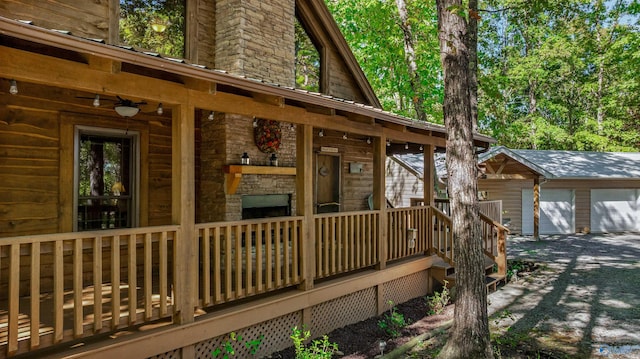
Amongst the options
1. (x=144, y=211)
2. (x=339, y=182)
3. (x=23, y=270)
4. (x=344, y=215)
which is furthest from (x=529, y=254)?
(x=23, y=270)

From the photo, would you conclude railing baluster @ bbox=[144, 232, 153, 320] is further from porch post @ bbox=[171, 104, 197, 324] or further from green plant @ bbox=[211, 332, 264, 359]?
green plant @ bbox=[211, 332, 264, 359]

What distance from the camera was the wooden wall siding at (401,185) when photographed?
2084 cm

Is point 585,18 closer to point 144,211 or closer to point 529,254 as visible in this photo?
point 529,254

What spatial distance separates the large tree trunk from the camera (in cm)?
525

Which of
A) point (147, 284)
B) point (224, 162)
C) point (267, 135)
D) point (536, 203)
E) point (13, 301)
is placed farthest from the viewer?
point (536, 203)

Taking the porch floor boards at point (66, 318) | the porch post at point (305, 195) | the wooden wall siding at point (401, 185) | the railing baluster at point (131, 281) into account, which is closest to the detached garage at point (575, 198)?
the wooden wall siding at point (401, 185)

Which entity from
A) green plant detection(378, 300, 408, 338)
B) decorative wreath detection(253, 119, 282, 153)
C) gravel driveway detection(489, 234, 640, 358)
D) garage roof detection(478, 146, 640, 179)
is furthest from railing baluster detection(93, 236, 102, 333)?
garage roof detection(478, 146, 640, 179)

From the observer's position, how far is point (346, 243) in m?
6.82

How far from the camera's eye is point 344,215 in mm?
6871

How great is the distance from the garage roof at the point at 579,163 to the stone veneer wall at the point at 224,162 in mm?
12575

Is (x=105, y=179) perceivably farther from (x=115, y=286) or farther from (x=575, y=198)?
(x=575, y=198)

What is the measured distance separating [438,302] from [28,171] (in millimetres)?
7148

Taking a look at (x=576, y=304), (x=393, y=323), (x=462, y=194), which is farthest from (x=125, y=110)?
(x=576, y=304)

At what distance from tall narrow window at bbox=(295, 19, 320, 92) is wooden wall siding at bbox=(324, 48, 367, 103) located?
0.32 m
